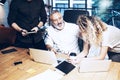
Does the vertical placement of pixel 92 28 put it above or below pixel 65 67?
above

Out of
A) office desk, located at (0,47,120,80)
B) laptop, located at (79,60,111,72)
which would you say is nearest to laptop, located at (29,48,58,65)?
office desk, located at (0,47,120,80)

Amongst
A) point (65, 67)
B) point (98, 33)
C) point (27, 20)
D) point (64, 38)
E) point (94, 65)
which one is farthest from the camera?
point (27, 20)

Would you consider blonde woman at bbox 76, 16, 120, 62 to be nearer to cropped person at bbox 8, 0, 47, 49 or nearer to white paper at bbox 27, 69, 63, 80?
white paper at bbox 27, 69, 63, 80

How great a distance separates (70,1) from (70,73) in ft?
12.5

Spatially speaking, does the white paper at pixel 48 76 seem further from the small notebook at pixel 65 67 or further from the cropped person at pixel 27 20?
the cropped person at pixel 27 20

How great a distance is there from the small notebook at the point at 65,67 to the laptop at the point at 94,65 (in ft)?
0.43

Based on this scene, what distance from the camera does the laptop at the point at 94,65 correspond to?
2.04m

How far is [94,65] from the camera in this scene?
207cm

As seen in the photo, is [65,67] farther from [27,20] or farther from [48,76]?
[27,20]

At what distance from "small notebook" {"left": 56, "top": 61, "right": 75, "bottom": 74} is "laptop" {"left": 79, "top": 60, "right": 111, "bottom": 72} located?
0.13m

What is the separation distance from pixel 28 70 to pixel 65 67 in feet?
1.19

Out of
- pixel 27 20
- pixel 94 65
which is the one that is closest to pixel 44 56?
pixel 94 65

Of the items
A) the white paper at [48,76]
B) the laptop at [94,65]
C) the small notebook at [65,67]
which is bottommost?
the white paper at [48,76]

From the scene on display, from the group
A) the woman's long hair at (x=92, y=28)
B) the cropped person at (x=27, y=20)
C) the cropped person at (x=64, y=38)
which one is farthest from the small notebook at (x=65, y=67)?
the cropped person at (x=27, y=20)
